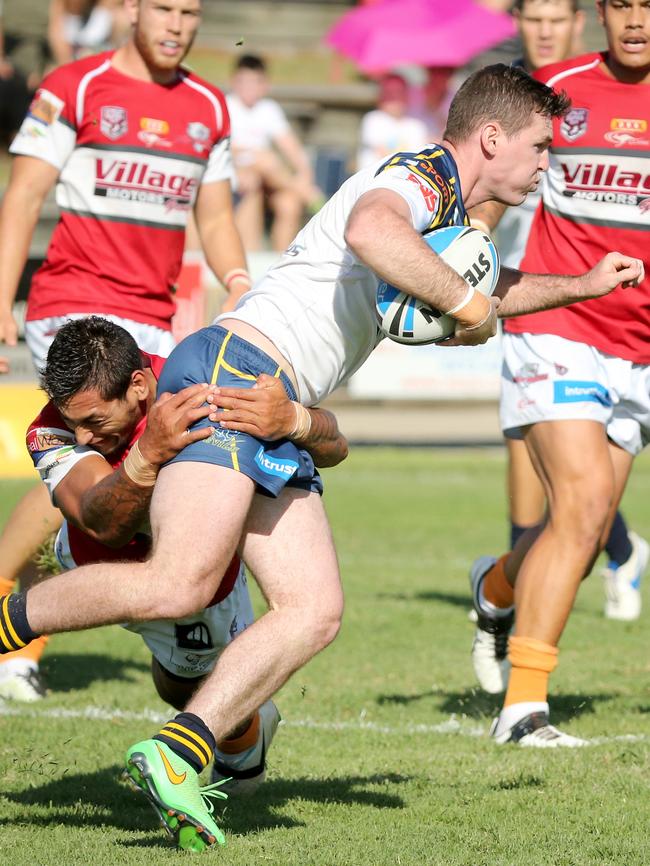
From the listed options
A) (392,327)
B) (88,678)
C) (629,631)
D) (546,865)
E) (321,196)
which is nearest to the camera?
(546,865)

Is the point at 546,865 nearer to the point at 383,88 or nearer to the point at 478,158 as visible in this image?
the point at 478,158

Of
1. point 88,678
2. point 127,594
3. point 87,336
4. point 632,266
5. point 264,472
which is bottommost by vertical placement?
point 88,678

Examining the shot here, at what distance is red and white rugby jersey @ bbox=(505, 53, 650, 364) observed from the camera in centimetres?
597

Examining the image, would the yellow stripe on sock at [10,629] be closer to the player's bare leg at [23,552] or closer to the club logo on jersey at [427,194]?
the club logo on jersey at [427,194]

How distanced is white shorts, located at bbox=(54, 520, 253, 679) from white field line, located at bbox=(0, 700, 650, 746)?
105 centimetres

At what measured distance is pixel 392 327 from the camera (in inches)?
175

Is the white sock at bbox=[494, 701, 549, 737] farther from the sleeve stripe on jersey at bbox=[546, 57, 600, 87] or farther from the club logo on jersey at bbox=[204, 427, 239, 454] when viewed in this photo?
the sleeve stripe on jersey at bbox=[546, 57, 600, 87]

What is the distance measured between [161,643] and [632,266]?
1.93m

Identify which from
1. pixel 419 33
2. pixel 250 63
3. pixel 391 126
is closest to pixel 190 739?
pixel 250 63

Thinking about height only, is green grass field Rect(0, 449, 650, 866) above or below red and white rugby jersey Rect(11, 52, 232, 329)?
below

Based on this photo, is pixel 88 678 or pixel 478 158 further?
pixel 88 678

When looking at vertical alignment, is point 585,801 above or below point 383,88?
below

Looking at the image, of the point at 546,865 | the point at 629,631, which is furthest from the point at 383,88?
the point at 546,865

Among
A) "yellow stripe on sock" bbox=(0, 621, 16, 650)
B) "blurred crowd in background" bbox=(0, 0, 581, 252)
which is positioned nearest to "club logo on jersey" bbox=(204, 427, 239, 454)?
"yellow stripe on sock" bbox=(0, 621, 16, 650)
